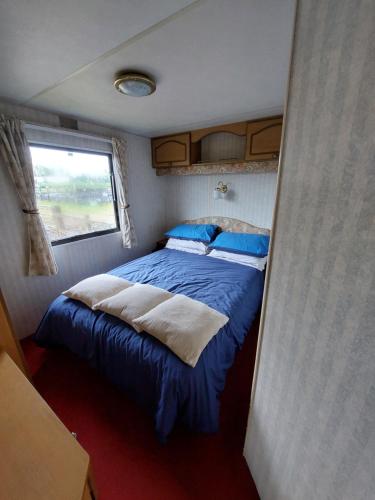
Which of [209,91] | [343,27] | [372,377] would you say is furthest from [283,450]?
[209,91]

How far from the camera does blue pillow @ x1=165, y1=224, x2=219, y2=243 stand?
9.76 feet

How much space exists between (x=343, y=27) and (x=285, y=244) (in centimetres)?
53

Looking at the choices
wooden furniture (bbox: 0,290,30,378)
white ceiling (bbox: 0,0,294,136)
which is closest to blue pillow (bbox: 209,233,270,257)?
white ceiling (bbox: 0,0,294,136)

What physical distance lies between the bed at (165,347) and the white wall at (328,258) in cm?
52

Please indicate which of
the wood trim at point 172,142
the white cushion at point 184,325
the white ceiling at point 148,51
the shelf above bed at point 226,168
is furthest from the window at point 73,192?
the white cushion at point 184,325

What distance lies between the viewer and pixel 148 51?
115 centimetres

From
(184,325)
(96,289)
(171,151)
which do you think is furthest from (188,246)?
(184,325)

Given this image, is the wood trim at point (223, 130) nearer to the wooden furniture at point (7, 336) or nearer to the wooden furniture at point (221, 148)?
the wooden furniture at point (221, 148)

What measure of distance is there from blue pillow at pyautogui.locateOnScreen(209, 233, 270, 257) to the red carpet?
4.35 feet

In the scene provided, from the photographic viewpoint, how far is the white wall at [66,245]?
1.92 meters

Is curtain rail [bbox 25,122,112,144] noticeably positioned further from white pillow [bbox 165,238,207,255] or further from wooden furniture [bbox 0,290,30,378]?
wooden furniture [bbox 0,290,30,378]

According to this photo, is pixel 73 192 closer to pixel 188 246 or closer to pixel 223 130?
pixel 188 246

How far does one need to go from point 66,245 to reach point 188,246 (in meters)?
1.59

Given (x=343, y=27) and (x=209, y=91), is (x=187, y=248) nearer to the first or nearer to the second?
(x=209, y=91)
